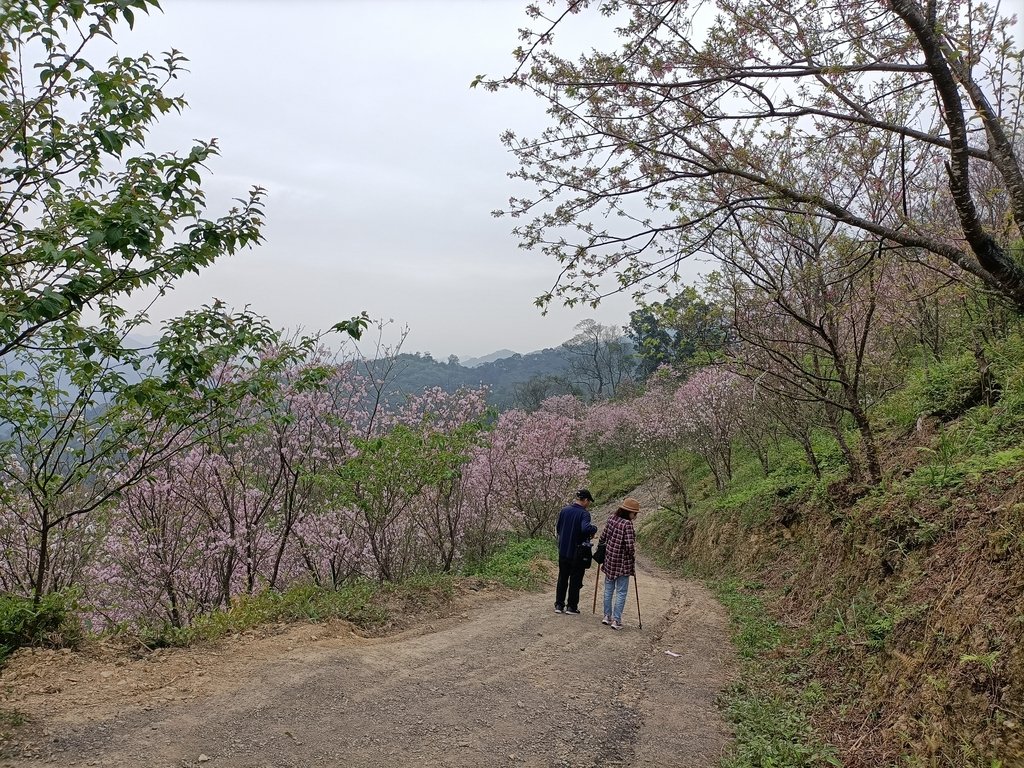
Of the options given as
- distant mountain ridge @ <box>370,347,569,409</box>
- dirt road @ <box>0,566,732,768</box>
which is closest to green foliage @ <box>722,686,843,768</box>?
dirt road @ <box>0,566,732,768</box>

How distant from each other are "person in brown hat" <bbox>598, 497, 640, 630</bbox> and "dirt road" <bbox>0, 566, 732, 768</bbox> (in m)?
0.79

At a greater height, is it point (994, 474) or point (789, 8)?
point (789, 8)

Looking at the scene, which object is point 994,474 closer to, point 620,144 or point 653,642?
point 653,642

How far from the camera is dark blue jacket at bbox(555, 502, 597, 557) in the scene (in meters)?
8.21

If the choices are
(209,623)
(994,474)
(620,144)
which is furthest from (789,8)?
(209,623)

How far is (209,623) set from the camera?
630 cm

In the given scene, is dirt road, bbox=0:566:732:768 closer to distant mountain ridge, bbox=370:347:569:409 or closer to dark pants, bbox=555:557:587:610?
dark pants, bbox=555:557:587:610

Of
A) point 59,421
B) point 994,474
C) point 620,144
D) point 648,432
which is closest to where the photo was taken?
Result: point 620,144

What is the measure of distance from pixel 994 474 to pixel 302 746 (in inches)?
251

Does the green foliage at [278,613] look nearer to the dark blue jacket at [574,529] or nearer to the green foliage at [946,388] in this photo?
the dark blue jacket at [574,529]

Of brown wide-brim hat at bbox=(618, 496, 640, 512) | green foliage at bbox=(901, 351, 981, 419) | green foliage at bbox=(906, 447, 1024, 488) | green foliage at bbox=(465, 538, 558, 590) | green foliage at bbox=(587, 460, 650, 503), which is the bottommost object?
green foliage at bbox=(587, 460, 650, 503)

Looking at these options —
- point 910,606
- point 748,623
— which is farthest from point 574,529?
point 910,606

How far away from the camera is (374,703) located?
484 centimetres

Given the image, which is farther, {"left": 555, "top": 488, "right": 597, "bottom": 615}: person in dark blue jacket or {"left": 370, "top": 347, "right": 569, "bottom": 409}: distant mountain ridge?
{"left": 370, "top": 347, "right": 569, "bottom": 409}: distant mountain ridge
